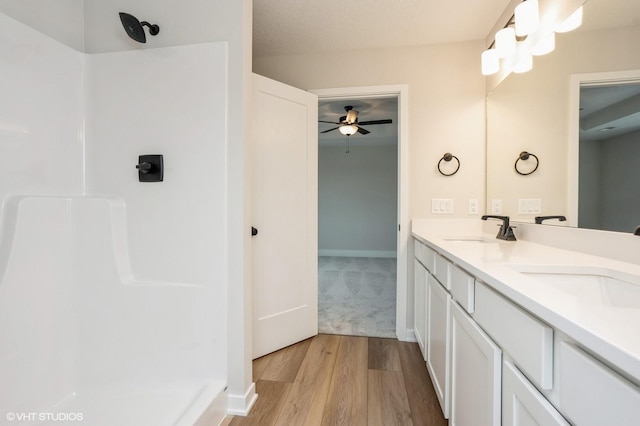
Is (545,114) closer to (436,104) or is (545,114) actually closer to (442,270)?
(436,104)

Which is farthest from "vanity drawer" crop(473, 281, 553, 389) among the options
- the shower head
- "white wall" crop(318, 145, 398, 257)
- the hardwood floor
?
"white wall" crop(318, 145, 398, 257)

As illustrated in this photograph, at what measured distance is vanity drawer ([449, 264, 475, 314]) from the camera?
3.09ft

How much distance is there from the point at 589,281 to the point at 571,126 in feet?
2.52

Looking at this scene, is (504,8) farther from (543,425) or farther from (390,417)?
(390,417)

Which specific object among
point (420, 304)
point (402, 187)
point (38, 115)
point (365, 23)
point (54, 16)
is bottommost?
point (420, 304)

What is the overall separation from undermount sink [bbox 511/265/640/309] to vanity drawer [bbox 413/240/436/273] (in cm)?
58

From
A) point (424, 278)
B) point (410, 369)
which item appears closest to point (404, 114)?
point (424, 278)

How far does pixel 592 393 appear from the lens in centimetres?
43

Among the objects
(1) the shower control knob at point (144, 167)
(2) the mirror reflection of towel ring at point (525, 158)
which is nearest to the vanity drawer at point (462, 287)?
(2) the mirror reflection of towel ring at point (525, 158)

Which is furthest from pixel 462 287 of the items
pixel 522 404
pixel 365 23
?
pixel 365 23

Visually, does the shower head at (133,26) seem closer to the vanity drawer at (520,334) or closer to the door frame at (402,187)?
the door frame at (402,187)

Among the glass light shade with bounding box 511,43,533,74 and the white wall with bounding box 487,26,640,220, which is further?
the glass light shade with bounding box 511,43,533,74

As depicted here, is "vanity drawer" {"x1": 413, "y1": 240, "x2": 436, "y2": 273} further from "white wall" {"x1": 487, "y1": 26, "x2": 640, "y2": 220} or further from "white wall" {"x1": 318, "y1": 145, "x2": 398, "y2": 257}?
"white wall" {"x1": 318, "y1": 145, "x2": 398, "y2": 257}

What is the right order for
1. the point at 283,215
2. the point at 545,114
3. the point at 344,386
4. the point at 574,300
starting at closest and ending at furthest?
1. the point at 574,300
2. the point at 545,114
3. the point at 344,386
4. the point at 283,215
